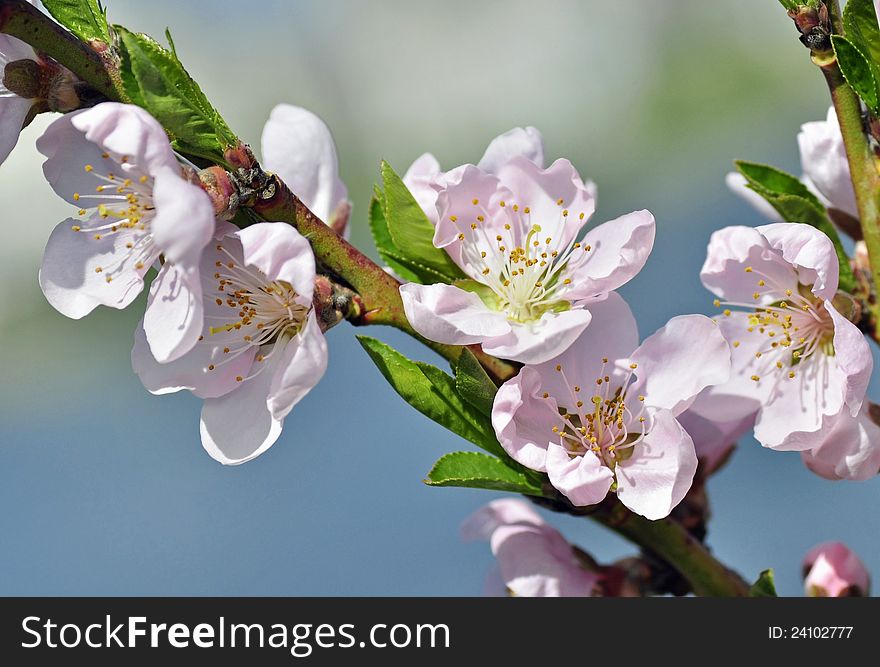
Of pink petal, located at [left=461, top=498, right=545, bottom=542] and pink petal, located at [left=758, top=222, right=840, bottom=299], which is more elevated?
pink petal, located at [left=758, top=222, right=840, bottom=299]

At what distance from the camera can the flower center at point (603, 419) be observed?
33.6 inches

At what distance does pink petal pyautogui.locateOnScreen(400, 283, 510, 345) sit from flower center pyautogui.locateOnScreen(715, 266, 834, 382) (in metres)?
0.30

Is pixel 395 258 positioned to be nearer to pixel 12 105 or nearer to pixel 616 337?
pixel 616 337

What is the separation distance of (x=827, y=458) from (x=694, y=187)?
4.97m

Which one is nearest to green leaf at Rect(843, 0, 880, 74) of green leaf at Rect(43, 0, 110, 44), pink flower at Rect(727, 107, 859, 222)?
pink flower at Rect(727, 107, 859, 222)

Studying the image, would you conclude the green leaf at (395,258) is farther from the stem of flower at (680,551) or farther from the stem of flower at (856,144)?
the stem of flower at (856,144)

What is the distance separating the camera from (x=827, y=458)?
865 mm

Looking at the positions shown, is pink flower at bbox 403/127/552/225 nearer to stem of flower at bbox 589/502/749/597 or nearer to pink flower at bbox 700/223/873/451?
pink flower at bbox 700/223/873/451

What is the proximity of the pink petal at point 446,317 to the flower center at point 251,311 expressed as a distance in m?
0.12

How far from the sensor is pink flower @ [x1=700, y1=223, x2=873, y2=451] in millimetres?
848

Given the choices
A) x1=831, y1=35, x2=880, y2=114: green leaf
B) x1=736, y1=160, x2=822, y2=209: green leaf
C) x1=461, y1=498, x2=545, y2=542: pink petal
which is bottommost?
x1=461, y1=498, x2=545, y2=542: pink petal

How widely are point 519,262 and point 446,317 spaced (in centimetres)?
15

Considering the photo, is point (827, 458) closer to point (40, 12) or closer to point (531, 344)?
point (531, 344)

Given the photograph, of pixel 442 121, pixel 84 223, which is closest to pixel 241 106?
pixel 442 121
